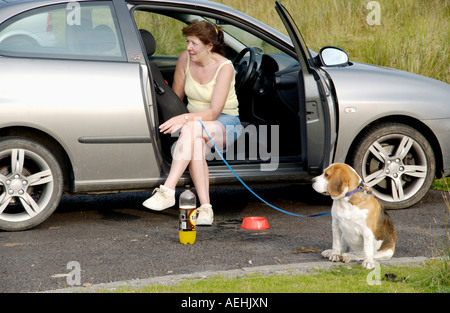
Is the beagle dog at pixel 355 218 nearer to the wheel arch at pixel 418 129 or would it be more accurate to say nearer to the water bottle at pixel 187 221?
the water bottle at pixel 187 221

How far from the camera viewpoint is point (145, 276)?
15.2ft

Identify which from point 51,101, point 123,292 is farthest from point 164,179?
point 123,292

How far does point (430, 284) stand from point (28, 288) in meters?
2.34

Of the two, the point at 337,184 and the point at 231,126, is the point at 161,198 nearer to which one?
the point at 231,126

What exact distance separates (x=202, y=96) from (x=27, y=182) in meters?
1.64

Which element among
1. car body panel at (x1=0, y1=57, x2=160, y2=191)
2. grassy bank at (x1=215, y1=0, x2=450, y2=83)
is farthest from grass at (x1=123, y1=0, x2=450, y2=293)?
car body panel at (x1=0, y1=57, x2=160, y2=191)

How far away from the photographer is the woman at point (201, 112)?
5914 mm

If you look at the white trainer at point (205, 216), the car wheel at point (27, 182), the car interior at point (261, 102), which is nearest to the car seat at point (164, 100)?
the car interior at point (261, 102)

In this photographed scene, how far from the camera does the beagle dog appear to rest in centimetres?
488

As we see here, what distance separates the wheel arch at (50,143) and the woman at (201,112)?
2.22 feet

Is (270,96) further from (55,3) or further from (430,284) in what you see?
(430,284)

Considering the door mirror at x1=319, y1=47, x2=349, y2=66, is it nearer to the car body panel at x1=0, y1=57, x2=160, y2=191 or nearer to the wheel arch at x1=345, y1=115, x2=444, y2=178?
the wheel arch at x1=345, y1=115, x2=444, y2=178

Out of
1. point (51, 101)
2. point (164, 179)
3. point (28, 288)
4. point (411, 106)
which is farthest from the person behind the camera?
point (411, 106)

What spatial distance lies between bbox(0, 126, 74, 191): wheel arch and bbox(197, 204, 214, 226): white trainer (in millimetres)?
1054
